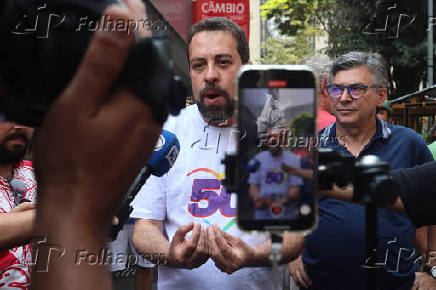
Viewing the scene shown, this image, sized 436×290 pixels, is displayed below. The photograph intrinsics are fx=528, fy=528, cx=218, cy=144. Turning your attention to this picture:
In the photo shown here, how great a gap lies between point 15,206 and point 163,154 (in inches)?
40.5

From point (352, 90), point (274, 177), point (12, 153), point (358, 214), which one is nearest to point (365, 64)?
point (352, 90)

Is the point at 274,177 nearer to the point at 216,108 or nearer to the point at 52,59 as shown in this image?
the point at 52,59

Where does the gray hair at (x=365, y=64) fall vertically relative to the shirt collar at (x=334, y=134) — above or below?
above

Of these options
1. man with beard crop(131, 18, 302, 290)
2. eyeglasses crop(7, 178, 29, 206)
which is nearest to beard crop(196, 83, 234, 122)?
man with beard crop(131, 18, 302, 290)

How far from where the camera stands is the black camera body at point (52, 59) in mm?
708

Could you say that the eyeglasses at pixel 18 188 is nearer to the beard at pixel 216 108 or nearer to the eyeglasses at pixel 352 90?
the beard at pixel 216 108

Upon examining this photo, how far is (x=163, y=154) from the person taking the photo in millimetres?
1746

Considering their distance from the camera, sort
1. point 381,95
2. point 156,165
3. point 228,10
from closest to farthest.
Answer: point 156,165 → point 381,95 → point 228,10

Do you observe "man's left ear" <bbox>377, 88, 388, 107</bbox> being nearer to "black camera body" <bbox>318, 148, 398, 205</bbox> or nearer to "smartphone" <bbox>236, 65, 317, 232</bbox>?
"smartphone" <bbox>236, 65, 317, 232</bbox>

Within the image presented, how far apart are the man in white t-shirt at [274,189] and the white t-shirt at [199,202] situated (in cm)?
92

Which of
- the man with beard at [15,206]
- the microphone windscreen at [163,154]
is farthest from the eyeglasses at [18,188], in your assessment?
the microphone windscreen at [163,154]

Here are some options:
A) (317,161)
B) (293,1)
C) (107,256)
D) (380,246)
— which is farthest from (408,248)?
(293,1)

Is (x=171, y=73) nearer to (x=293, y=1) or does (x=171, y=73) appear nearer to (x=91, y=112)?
(x=91, y=112)

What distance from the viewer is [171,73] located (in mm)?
760
